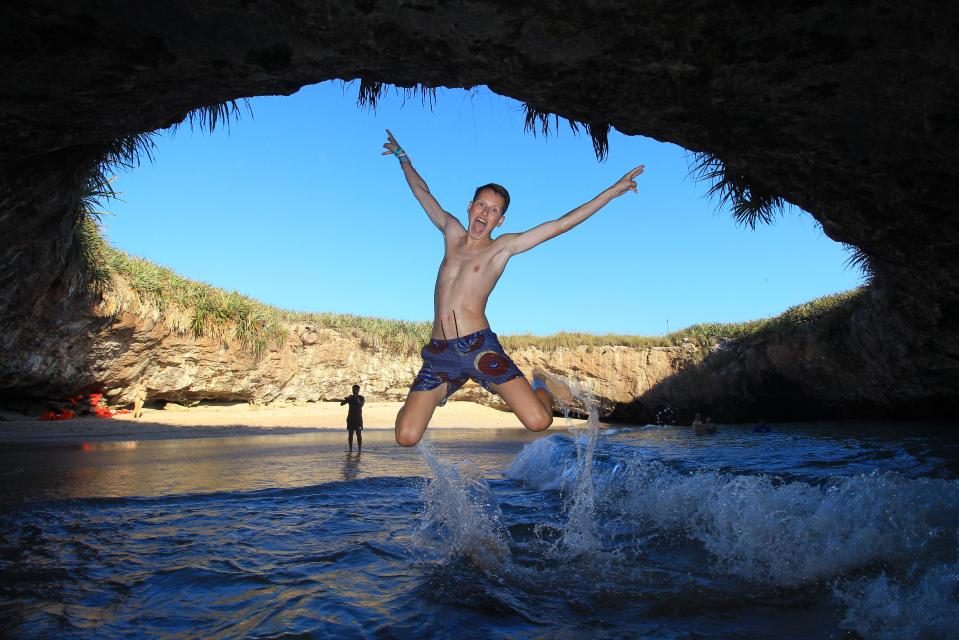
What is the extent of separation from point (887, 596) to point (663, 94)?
3.13 meters

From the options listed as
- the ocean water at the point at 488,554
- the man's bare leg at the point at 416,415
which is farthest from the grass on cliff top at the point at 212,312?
the man's bare leg at the point at 416,415

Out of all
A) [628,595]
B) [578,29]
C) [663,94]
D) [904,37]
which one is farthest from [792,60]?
[628,595]

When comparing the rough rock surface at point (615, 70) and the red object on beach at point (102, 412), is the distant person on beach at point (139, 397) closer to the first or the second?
the red object on beach at point (102, 412)

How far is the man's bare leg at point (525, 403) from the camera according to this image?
13.9ft

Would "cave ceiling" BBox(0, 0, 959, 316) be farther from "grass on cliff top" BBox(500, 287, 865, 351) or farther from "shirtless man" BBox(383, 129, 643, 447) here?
"grass on cliff top" BBox(500, 287, 865, 351)

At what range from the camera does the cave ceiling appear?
3061 mm

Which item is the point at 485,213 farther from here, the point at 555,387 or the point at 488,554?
the point at 488,554

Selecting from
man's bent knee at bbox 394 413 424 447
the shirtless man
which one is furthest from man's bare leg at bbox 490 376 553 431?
man's bent knee at bbox 394 413 424 447

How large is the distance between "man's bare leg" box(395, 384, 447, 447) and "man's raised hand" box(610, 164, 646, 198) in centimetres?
187

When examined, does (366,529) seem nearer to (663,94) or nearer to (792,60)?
(663,94)

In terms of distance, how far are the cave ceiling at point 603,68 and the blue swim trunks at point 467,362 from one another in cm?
177

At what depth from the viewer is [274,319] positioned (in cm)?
2058

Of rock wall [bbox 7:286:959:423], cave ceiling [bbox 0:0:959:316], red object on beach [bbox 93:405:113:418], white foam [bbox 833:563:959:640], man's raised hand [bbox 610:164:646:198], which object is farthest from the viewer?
red object on beach [bbox 93:405:113:418]

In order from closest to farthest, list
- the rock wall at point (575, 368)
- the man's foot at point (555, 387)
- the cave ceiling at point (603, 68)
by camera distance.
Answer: the cave ceiling at point (603, 68) < the man's foot at point (555, 387) < the rock wall at point (575, 368)
